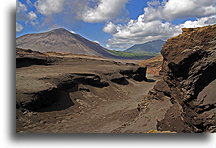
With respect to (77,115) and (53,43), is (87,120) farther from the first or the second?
(53,43)

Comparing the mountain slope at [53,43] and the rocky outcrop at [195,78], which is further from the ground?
the mountain slope at [53,43]

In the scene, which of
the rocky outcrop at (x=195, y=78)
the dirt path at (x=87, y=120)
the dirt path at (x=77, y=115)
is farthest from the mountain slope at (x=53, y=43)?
the rocky outcrop at (x=195, y=78)

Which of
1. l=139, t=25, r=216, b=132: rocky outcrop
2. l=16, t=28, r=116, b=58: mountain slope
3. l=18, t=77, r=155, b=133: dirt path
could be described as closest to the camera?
Answer: l=139, t=25, r=216, b=132: rocky outcrop

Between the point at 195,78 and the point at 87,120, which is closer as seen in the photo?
the point at 195,78

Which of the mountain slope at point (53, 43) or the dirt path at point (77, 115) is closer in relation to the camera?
the dirt path at point (77, 115)

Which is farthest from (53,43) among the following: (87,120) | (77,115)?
(87,120)

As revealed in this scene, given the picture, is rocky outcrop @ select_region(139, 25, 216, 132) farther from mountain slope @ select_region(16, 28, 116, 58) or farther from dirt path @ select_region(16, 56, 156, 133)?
mountain slope @ select_region(16, 28, 116, 58)

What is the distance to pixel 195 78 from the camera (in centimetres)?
526

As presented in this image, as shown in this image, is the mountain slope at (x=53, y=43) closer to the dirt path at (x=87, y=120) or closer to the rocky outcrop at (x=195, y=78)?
the dirt path at (x=87, y=120)

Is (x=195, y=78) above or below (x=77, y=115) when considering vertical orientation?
above

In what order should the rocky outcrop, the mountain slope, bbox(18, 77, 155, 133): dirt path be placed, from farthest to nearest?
the mountain slope < bbox(18, 77, 155, 133): dirt path < the rocky outcrop

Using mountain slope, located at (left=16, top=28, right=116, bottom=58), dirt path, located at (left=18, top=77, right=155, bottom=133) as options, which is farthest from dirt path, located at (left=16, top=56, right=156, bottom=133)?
mountain slope, located at (left=16, top=28, right=116, bottom=58)

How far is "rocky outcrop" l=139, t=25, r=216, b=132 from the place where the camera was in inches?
192

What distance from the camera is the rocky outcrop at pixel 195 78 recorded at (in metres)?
4.87
